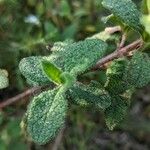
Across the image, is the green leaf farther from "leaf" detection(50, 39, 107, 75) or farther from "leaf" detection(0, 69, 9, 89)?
"leaf" detection(0, 69, 9, 89)

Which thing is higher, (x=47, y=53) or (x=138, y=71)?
(x=138, y=71)

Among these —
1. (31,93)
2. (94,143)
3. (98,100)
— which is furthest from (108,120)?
(94,143)

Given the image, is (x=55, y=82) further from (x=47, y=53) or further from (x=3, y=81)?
(x=47, y=53)

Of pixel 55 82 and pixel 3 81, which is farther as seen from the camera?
pixel 3 81

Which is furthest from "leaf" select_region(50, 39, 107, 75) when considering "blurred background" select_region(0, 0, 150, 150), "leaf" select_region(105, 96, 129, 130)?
"blurred background" select_region(0, 0, 150, 150)

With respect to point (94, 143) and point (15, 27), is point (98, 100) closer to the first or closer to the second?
point (15, 27)

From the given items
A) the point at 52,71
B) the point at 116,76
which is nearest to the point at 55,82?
the point at 52,71

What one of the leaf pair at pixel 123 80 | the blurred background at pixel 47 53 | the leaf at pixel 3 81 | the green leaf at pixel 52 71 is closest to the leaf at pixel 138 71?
the leaf pair at pixel 123 80
